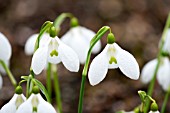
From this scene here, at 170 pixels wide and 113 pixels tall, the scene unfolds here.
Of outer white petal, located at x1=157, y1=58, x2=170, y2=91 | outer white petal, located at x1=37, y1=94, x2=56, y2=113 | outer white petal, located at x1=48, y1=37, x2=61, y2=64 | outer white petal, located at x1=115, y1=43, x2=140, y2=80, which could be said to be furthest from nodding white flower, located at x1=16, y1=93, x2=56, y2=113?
outer white petal, located at x1=157, y1=58, x2=170, y2=91

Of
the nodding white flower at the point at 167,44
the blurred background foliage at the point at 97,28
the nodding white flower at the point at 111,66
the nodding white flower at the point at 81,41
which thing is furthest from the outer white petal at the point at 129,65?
the blurred background foliage at the point at 97,28

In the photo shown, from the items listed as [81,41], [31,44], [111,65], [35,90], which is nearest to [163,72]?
[81,41]

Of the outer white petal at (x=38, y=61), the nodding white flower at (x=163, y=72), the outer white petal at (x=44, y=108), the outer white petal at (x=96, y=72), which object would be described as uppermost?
the outer white petal at (x=38, y=61)

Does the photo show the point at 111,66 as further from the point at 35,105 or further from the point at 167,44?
the point at 167,44

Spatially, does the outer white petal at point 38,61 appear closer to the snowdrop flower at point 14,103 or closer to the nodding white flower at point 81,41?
the snowdrop flower at point 14,103

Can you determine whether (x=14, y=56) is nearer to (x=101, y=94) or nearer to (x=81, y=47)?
(x=101, y=94)

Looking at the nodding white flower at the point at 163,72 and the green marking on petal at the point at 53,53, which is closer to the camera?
the green marking on petal at the point at 53,53

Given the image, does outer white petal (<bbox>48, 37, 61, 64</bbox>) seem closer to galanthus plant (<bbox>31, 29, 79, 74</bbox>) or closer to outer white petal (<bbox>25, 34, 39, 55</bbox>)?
galanthus plant (<bbox>31, 29, 79, 74</bbox>)

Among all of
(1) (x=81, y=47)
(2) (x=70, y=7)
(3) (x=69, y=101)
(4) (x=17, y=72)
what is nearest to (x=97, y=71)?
(1) (x=81, y=47)

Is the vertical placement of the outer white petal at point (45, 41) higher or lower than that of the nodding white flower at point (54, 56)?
higher
